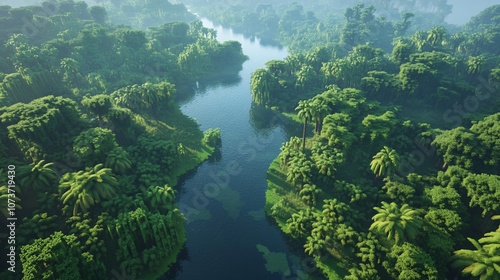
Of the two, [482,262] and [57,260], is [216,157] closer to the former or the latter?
[57,260]

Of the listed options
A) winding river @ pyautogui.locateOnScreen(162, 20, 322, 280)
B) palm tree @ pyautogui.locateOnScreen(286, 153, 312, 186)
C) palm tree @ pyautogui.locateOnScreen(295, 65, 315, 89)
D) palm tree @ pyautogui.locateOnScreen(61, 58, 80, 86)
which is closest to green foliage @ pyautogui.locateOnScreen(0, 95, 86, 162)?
winding river @ pyautogui.locateOnScreen(162, 20, 322, 280)

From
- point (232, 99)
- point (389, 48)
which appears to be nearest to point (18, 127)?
point (232, 99)

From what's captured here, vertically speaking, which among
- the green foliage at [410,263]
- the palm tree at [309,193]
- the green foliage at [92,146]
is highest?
the green foliage at [92,146]

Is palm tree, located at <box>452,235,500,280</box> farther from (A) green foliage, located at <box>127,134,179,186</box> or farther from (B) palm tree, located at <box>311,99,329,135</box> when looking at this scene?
(A) green foliage, located at <box>127,134,179,186</box>

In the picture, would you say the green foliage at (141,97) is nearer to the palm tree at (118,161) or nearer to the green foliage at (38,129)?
the green foliage at (38,129)

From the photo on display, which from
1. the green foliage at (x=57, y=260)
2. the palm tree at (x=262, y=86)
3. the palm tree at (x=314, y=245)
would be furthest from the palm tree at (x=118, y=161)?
the palm tree at (x=262, y=86)

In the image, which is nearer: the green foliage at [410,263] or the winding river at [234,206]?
the green foliage at [410,263]

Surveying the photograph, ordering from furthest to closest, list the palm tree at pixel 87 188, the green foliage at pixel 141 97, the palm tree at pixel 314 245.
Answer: the green foliage at pixel 141 97
the palm tree at pixel 314 245
the palm tree at pixel 87 188
